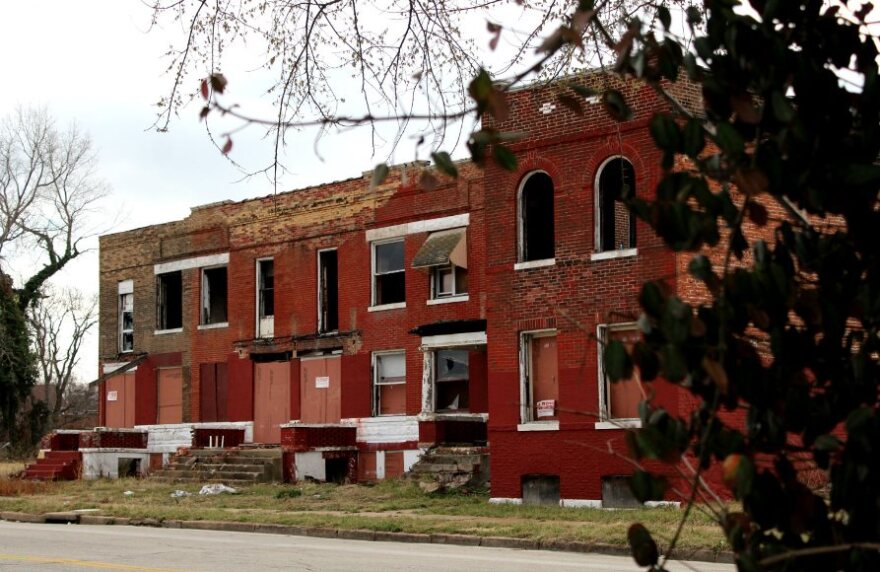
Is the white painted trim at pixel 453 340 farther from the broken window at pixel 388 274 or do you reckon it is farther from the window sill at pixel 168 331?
the window sill at pixel 168 331

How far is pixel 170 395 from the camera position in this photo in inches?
1532

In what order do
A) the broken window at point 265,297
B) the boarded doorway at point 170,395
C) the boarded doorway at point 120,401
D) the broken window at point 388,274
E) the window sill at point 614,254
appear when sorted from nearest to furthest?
1. the window sill at point 614,254
2. the broken window at point 388,274
3. the broken window at point 265,297
4. the boarded doorway at point 170,395
5. the boarded doorway at point 120,401

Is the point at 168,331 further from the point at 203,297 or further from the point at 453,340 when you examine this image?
the point at 453,340

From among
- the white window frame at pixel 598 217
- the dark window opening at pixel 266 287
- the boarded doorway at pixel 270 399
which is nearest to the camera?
the white window frame at pixel 598 217

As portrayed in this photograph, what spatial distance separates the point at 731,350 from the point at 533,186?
73.7 ft

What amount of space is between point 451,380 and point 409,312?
227cm

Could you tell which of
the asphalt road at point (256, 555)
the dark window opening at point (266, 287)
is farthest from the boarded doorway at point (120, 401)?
the asphalt road at point (256, 555)

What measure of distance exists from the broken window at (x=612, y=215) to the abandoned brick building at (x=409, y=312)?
0.14ft

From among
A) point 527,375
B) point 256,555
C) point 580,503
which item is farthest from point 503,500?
point 256,555

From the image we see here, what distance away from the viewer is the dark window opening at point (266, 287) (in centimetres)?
3641

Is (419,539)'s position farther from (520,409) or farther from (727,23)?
(727,23)

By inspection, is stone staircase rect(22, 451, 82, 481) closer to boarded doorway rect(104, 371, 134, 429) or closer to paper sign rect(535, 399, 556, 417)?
boarded doorway rect(104, 371, 134, 429)

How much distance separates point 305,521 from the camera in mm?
22109

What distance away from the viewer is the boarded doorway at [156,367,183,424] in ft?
126
